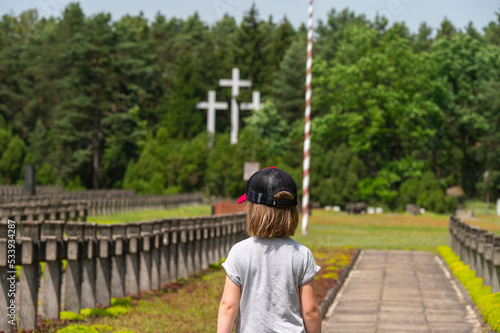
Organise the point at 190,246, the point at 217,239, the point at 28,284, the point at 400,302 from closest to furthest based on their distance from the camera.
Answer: the point at 28,284, the point at 400,302, the point at 190,246, the point at 217,239

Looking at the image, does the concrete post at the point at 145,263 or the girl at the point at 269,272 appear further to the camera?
the concrete post at the point at 145,263

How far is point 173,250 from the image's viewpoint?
1298 cm

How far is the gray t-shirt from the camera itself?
4203mm

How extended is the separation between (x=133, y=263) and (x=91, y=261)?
5.15 ft

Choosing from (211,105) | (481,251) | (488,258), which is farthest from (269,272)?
(211,105)

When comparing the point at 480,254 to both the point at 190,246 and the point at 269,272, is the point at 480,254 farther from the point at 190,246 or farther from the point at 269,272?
the point at 269,272

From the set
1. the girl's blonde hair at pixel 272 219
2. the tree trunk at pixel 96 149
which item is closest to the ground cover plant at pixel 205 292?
the girl's blonde hair at pixel 272 219

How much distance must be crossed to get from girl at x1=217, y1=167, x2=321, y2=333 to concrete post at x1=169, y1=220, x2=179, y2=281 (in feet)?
27.9

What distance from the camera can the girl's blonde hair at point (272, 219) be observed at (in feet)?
13.9

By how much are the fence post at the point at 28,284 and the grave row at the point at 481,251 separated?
6036 mm

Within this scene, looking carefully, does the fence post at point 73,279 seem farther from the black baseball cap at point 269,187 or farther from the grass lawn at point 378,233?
the grass lawn at point 378,233

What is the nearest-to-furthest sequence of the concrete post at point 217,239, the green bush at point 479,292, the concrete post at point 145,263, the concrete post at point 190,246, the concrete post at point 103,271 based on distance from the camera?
the green bush at point 479,292
the concrete post at point 103,271
the concrete post at point 145,263
the concrete post at point 190,246
the concrete post at point 217,239

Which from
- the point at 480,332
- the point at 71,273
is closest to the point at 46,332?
the point at 71,273

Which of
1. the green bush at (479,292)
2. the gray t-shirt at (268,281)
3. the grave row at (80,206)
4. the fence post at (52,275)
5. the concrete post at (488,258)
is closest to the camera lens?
the gray t-shirt at (268,281)
